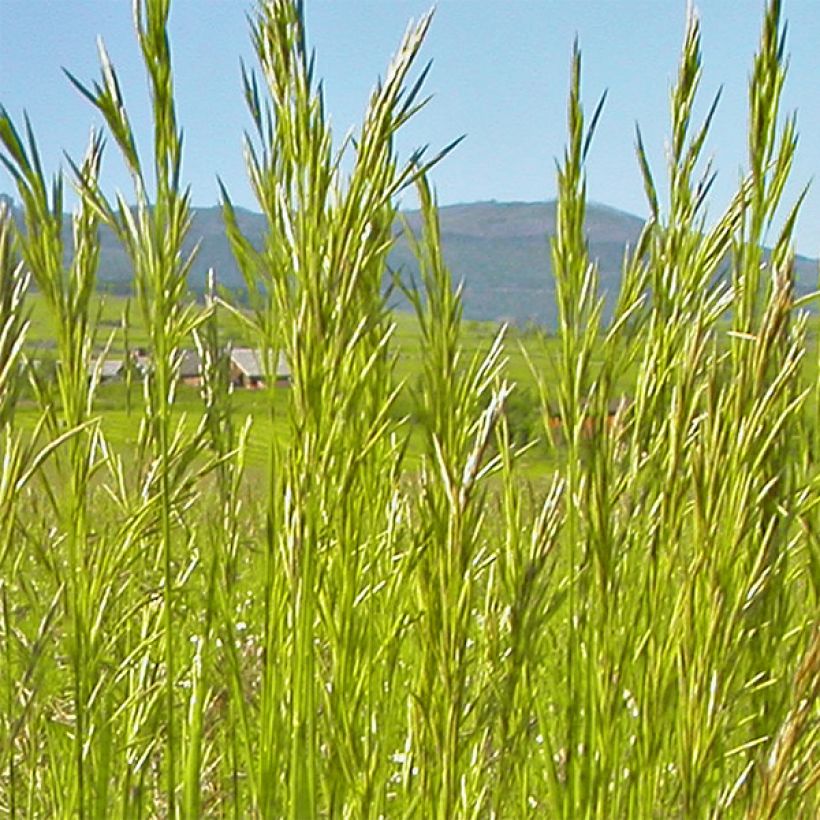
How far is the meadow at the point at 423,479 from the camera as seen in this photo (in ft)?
3.73

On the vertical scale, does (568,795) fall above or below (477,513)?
below

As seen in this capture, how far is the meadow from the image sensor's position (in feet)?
3.73

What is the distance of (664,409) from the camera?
1.50m

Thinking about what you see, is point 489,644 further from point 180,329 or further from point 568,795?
point 180,329

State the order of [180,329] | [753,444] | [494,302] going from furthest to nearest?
[494,302] → [180,329] → [753,444]

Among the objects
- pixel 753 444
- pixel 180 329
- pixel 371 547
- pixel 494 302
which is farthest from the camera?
pixel 494 302

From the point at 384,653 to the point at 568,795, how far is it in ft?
0.84

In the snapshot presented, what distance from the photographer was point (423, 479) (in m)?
1.26

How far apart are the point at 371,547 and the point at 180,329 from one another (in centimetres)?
Result: 36

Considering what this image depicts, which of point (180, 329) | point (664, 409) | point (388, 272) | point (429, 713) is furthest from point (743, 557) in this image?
point (180, 329)

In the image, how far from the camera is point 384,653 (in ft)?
4.53

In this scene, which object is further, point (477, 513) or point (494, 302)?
point (494, 302)

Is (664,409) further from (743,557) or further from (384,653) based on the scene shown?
(384,653)

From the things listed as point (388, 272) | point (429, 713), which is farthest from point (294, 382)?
point (429, 713)
